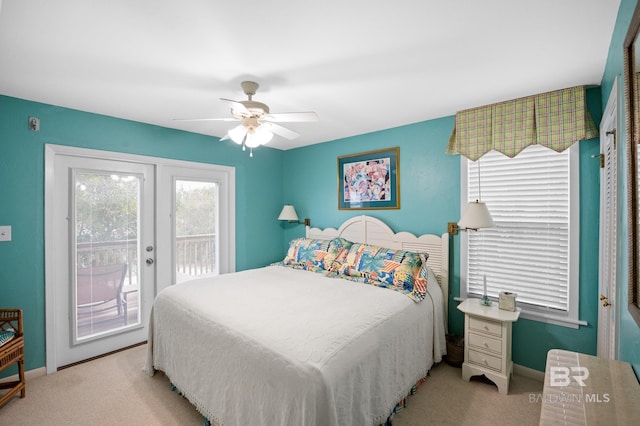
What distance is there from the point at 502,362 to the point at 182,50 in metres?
3.21

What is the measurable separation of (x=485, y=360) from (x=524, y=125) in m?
2.01

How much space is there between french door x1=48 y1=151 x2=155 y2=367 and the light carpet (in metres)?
0.38

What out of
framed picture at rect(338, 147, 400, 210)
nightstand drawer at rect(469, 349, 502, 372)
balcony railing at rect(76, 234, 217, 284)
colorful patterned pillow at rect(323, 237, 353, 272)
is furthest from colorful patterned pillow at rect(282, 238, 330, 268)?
nightstand drawer at rect(469, 349, 502, 372)

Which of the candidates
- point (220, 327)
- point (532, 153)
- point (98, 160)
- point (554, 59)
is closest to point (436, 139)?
point (532, 153)

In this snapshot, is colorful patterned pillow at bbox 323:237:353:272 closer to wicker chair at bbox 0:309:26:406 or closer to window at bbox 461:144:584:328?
window at bbox 461:144:584:328

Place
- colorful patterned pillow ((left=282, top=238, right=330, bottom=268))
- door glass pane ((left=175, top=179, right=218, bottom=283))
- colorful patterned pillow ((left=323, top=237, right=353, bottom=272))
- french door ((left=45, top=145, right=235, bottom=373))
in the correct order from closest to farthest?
french door ((left=45, top=145, right=235, bottom=373)), colorful patterned pillow ((left=323, top=237, right=353, bottom=272)), colorful patterned pillow ((left=282, top=238, right=330, bottom=268)), door glass pane ((left=175, top=179, right=218, bottom=283))

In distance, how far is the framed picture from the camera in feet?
11.3

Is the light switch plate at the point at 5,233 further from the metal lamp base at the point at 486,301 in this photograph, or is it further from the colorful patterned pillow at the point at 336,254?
the metal lamp base at the point at 486,301

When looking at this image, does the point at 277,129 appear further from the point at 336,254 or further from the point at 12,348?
the point at 12,348

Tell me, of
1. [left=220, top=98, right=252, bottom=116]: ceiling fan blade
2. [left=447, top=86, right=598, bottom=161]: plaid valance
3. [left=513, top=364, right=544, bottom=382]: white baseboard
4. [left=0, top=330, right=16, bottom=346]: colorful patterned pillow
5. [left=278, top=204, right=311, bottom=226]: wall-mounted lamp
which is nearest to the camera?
[left=220, top=98, right=252, bottom=116]: ceiling fan blade

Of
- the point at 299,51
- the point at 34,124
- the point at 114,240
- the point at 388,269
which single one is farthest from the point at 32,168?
the point at 388,269

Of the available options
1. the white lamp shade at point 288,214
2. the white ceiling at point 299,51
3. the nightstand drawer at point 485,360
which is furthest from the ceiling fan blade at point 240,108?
the nightstand drawer at point 485,360

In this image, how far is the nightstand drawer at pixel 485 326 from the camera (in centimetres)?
236

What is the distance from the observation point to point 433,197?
314 cm
